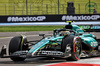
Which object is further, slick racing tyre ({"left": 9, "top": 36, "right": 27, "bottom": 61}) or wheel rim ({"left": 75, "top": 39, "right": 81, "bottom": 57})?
slick racing tyre ({"left": 9, "top": 36, "right": 27, "bottom": 61})

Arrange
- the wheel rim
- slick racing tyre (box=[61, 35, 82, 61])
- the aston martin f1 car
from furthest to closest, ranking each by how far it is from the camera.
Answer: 1. the wheel rim
2. slick racing tyre (box=[61, 35, 82, 61])
3. the aston martin f1 car

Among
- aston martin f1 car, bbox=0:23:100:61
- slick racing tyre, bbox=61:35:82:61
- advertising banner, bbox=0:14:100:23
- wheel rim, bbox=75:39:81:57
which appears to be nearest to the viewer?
aston martin f1 car, bbox=0:23:100:61


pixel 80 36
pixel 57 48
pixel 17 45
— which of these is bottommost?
pixel 57 48

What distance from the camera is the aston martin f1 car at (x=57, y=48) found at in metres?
8.35

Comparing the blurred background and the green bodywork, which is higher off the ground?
the blurred background

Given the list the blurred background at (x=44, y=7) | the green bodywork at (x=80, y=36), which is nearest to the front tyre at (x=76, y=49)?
the green bodywork at (x=80, y=36)

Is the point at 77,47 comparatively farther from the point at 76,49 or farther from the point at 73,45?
the point at 73,45

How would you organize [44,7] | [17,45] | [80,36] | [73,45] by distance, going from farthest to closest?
[44,7]
[80,36]
[17,45]
[73,45]

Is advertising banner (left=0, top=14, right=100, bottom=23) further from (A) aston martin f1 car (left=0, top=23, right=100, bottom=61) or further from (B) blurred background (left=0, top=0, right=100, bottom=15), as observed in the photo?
(A) aston martin f1 car (left=0, top=23, right=100, bottom=61)

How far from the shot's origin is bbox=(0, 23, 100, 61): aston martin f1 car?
27.4ft

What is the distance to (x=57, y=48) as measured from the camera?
900cm

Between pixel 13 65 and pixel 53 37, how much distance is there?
1.77 meters

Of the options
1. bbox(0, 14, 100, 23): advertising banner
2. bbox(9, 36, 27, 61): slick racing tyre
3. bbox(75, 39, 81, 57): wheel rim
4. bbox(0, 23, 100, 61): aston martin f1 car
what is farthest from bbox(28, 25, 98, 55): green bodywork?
bbox(0, 14, 100, 23): advertising banner

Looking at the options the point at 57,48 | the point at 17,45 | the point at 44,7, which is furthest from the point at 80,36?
the point at 44,7
